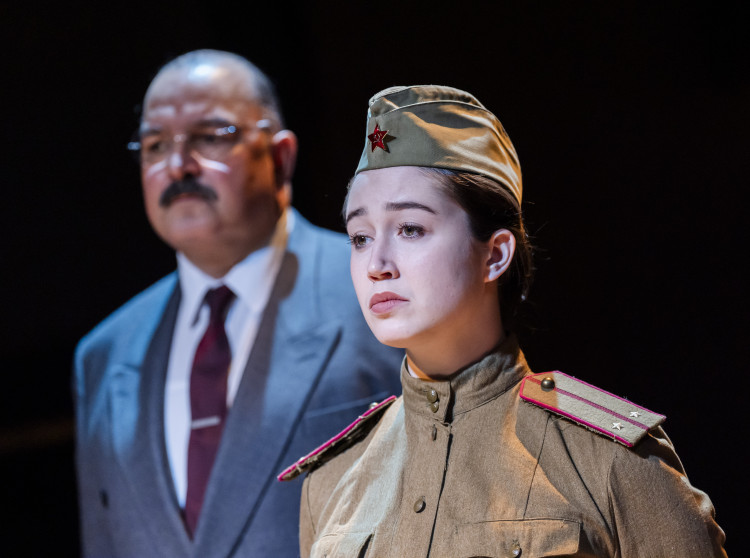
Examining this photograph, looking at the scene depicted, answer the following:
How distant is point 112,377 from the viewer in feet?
7.45

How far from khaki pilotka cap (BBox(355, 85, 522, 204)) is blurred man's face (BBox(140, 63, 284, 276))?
829 millimetres

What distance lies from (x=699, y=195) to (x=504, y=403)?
2.70 ft

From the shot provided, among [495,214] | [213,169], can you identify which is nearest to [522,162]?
[495,214]

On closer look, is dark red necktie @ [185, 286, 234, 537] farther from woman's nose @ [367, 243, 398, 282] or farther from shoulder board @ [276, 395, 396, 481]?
woman's nose @ [367, 243, 398, 282]

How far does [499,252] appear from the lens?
4.22ft

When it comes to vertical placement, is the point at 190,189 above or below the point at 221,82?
below

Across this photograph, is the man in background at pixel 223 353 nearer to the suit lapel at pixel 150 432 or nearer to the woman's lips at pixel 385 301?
the suit lapel at pixel 150 432

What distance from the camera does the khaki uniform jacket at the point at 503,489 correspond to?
3.67ft

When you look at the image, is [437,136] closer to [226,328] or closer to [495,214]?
[495,214]

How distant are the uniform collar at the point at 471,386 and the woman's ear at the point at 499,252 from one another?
12 centimetres

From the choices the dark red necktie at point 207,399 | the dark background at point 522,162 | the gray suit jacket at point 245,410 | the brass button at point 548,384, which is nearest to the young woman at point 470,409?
the brass button at point 548,384

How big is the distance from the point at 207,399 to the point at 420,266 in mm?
1093

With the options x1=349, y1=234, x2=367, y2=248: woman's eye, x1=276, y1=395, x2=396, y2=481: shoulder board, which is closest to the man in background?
x1=276, y1=395, x2=396, y2=481: shoulder board

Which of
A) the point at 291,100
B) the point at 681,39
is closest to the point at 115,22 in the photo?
the point at 291,100
